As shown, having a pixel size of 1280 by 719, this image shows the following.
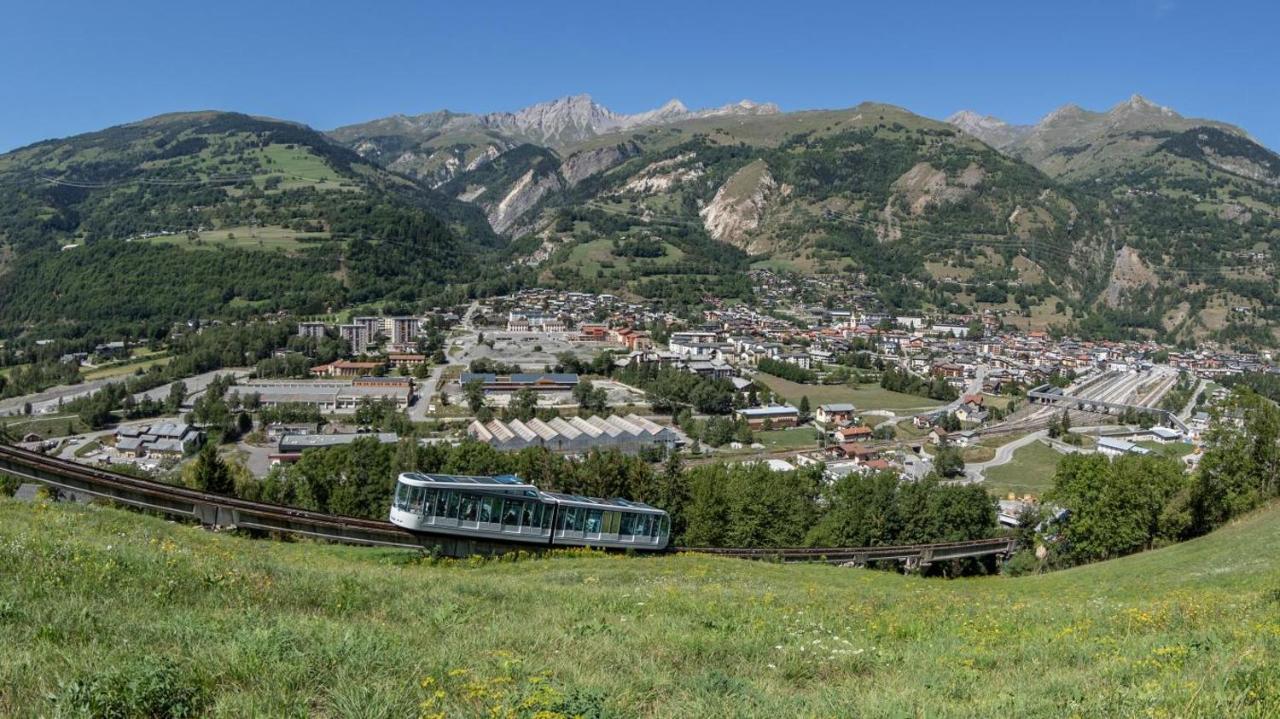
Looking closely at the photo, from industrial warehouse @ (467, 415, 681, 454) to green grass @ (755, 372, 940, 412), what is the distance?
25465 mm

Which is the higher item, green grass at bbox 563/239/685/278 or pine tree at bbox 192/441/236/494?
green grass at bbox 563/239/685/278

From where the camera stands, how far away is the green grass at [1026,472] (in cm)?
5356

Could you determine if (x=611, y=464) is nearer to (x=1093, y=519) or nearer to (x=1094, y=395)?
(x=1093, y=519)

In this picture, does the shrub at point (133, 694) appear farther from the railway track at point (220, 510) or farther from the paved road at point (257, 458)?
the paved road at point (257, 458)

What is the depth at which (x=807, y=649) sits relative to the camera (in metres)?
6.61

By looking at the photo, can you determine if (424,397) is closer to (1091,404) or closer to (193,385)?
(193,385)

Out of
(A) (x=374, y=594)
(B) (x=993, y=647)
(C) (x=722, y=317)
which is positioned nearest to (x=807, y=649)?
(B) (x=993, y=647)

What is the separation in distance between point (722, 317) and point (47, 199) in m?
195

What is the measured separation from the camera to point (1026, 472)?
58.5 meters

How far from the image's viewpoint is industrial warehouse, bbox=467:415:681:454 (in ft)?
196

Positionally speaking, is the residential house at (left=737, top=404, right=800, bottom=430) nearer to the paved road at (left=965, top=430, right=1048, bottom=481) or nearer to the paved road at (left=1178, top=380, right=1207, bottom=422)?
the paved road at (left=965, top=430, right=1048, bottom=481)

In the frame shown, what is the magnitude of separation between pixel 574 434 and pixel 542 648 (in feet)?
187

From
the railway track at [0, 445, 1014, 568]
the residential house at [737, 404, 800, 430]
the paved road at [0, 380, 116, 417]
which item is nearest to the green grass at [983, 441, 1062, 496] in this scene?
the residential house at [737, 404, 800, 430]

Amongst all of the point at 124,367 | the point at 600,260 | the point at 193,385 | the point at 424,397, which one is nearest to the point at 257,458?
the point at 424,397
